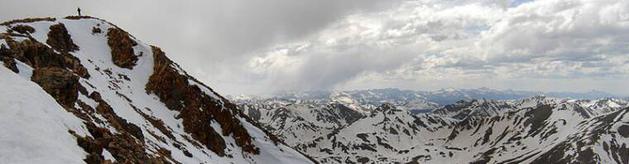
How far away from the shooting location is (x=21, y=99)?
3738 centimetres

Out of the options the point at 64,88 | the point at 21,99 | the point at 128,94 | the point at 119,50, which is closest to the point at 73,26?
the point at 119,50

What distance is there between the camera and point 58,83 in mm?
53094

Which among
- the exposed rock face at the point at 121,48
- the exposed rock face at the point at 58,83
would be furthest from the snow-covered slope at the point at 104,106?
the exposed rock face at the point at 121,48

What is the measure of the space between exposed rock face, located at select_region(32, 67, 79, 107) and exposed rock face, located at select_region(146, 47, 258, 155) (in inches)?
2162

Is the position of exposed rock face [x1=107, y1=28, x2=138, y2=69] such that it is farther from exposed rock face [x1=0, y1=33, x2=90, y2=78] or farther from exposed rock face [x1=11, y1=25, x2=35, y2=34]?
exposed rock face [x1=0, y1=33, x2=90, y2=78]

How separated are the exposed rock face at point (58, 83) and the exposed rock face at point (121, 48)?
205 ft

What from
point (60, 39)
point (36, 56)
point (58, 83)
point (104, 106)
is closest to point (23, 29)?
point (60, 39)

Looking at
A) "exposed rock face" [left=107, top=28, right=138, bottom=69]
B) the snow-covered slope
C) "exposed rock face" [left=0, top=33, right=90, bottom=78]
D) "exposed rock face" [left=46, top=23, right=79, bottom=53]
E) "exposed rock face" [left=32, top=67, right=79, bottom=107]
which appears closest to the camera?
the snow-covered slope

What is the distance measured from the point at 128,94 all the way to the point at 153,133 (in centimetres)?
2772

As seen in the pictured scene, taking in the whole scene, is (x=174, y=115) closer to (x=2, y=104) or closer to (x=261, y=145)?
(x=261, y=145)

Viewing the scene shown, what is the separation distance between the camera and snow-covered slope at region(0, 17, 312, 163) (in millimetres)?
34594

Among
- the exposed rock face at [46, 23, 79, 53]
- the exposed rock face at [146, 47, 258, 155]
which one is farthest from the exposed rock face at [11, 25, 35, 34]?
the exposed rock face at [146, 47, 258, 155]

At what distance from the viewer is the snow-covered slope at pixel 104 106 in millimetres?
34594

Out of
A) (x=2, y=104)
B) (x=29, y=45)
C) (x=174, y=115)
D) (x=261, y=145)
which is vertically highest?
(x=29, y=45)
